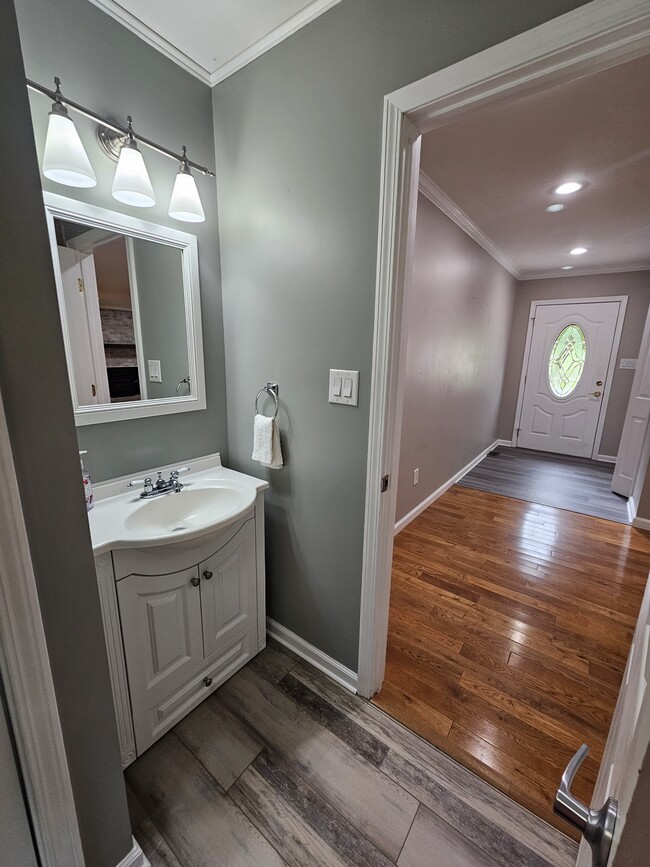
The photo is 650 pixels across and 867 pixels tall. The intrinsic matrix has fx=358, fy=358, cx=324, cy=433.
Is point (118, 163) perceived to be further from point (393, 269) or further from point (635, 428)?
point (635, 428)

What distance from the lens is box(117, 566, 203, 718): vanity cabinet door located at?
1144 millimetres

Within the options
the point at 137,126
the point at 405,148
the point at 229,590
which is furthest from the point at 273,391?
the point at 137,126

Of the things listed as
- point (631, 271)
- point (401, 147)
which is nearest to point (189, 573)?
point (401, 147)

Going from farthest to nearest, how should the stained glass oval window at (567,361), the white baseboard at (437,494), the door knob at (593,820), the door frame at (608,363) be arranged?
the stained glass oval window at (567,361), the door frame at (608,363), the white baseboard at (437,494), the door knob at (593,820)

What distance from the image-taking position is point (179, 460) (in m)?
1.65

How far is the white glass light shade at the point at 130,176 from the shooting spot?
121 cm

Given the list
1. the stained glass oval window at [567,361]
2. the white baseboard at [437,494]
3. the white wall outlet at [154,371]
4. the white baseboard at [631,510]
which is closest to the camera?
→ the white wall outlet at [154,371]

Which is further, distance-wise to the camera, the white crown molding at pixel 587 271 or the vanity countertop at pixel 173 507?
the white crown molding at pixel 587 271

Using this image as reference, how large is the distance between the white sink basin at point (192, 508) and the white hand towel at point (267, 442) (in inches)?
5.5

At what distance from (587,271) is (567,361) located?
44.2 inches

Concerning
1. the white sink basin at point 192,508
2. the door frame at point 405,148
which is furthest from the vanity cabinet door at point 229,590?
the door frame at point 405,148

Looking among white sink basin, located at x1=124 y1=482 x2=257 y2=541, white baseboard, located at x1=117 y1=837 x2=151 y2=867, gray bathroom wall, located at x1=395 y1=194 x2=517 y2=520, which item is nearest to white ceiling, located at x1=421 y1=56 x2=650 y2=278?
gray bathroom wall, located at x1=395 y1=194 x2=517 y2=520

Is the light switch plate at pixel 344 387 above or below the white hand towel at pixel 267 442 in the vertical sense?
above

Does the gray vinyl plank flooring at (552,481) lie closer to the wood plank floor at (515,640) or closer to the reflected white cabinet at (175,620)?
the wood plank floor at (515,640)
